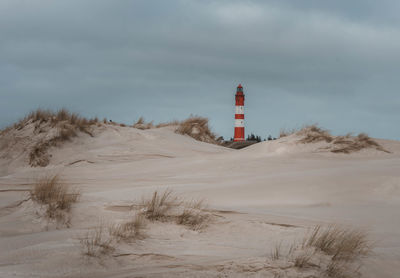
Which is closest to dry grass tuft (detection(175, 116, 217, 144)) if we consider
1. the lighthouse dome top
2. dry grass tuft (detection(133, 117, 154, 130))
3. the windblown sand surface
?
dry grass tuft (detection(133, 117, 154, 130))

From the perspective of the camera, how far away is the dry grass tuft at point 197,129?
51.6ft

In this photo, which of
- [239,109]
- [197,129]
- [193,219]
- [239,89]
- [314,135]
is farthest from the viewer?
[239,89]

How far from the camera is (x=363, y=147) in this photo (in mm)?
8219

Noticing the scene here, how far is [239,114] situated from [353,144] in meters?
23.7

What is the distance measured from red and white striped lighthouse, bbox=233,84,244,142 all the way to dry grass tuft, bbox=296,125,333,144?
22647 mm

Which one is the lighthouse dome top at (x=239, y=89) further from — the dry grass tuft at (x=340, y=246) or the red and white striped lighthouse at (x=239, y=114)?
the dry grass tuft at (x=340, y=246)

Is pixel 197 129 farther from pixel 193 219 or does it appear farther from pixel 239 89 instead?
pixel 239 89

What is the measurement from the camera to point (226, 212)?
4.42 m

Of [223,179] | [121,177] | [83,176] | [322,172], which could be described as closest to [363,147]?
[322,172]

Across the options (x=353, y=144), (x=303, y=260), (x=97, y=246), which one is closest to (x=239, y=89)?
(x=353, y=144)

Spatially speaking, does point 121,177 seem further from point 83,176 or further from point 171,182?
point 171,182

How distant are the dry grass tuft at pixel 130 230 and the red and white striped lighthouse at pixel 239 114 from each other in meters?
27.9

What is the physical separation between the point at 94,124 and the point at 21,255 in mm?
9488

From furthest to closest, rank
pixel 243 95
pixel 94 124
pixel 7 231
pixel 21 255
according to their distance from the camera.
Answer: pixel 243 95 < pixel 94 124 < pixel 7 231 < pixel 21 255
